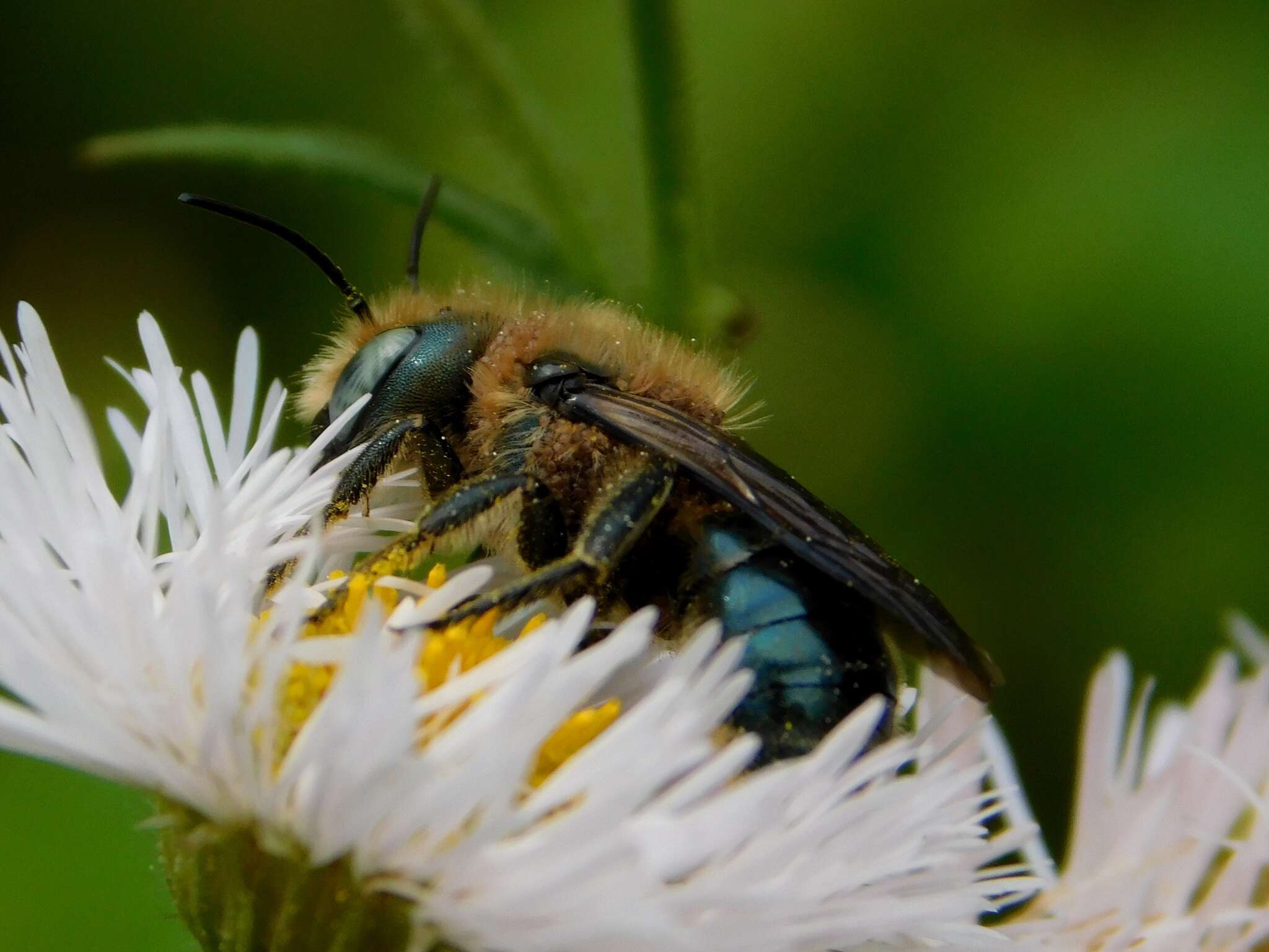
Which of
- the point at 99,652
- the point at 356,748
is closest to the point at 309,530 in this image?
the point at 99,652

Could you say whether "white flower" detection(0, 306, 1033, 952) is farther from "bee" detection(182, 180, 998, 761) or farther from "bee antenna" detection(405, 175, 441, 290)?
"bee antenna" detection(405, 175, 441, 290)

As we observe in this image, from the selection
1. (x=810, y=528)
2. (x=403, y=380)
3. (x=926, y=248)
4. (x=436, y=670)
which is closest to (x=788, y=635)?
(x=810, y=528)

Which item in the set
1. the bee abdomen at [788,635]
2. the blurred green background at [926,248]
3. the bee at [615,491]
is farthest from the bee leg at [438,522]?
the blurred green background at [926,248]

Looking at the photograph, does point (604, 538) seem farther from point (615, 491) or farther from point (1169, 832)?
point (1169, 832)

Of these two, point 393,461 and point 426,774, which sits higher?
point 393,461

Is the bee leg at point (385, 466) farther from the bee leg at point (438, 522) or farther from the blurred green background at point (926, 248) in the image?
the blurred green background at point (926, 248)

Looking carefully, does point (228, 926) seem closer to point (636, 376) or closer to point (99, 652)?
point (99, 652)

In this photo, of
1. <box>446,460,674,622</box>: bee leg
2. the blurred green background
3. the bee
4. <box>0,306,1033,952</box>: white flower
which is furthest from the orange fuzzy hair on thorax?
the blurred green background
